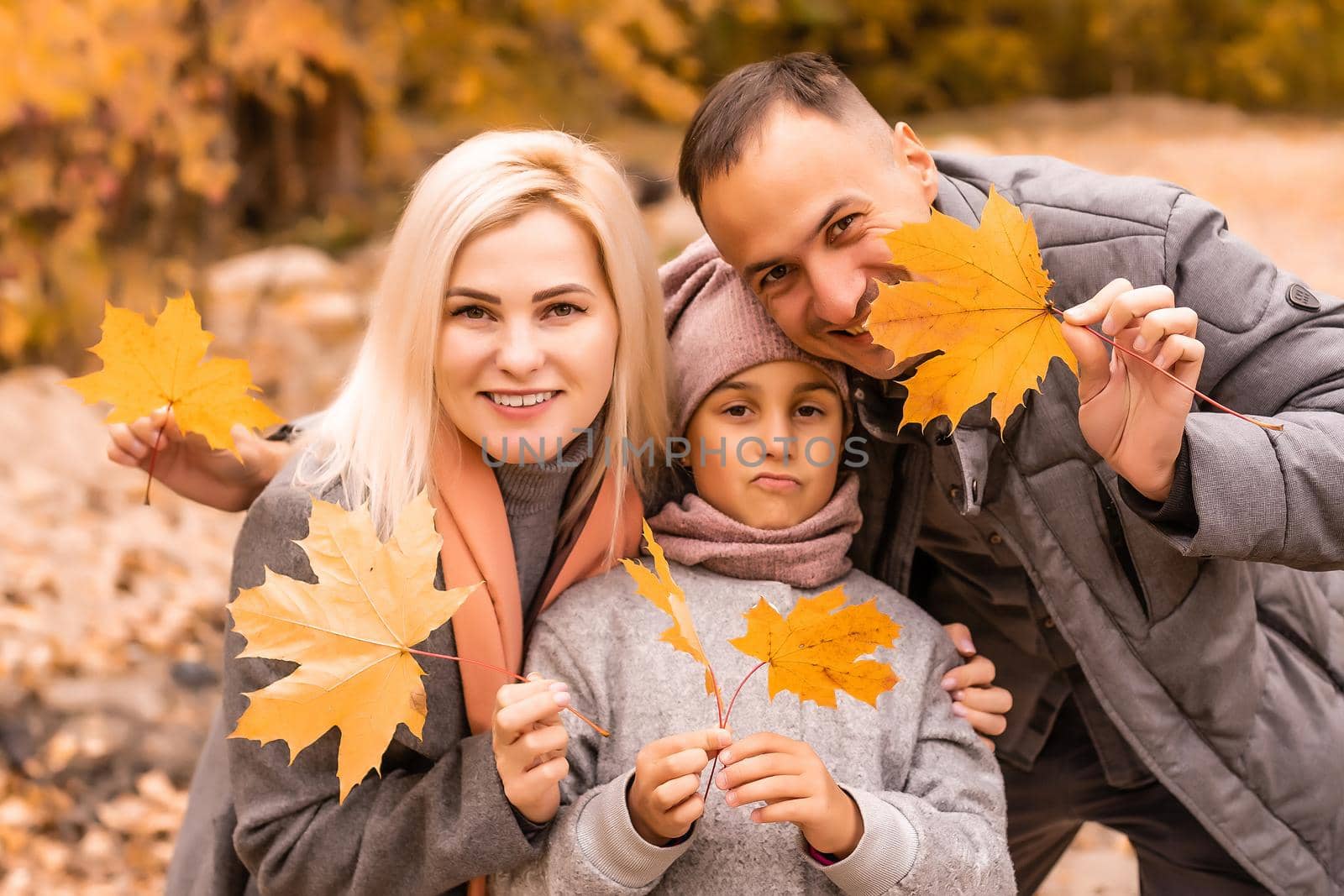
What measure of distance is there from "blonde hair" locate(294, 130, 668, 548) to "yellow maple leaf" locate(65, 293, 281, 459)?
0.14 m

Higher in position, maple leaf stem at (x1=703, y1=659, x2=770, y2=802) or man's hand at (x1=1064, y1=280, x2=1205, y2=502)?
man's hand at (x1=1064, y1=280, x2=1205, y2=502)

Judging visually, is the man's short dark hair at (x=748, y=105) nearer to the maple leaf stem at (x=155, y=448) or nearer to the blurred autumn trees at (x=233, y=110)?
the blurred autumn trees at (x=233, y=110)

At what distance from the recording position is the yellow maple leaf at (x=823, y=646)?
1.47 metres

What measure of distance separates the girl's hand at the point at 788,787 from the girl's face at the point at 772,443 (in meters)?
0.48

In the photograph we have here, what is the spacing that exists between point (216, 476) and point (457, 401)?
20.4 inches

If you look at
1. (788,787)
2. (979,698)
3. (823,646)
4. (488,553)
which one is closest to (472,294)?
(488,553)

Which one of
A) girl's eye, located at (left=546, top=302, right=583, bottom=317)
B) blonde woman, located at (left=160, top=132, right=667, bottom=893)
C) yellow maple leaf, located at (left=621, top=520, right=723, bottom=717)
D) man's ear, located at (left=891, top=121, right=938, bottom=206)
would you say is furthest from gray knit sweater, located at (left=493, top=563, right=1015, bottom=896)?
man's ear, located at (left=891, top=121, right=938, bottom=206)

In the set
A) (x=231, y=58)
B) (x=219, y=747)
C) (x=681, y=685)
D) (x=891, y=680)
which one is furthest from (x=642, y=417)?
(x=231, y=58)

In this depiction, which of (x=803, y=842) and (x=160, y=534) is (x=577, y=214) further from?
(x=160, y=534)

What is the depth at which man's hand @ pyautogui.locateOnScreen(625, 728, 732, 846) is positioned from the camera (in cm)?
145

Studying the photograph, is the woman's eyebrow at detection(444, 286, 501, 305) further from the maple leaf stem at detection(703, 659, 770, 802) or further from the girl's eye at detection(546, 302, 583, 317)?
the maple leaf stem at detection(703, 659, 770, 802)

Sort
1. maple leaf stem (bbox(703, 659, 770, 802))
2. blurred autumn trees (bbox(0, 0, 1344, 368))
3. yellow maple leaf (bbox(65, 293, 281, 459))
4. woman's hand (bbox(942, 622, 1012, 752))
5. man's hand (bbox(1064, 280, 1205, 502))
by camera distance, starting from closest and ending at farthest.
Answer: man's hand (bbox(1064, 280, 1205, 502))
maple leaf stem (bbox(703, 659, 770, 802))
yellow maple leaf (bbox(65, 293, 281, 459))
woman's hand (bbox(942, 622, 1012, 752))
blurred autumn trees (bbox(0, 0, 1344, 368))

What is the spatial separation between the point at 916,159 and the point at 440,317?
2.57ft

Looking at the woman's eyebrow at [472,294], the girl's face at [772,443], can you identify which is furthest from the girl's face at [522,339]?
the girl's face at [772,443]
